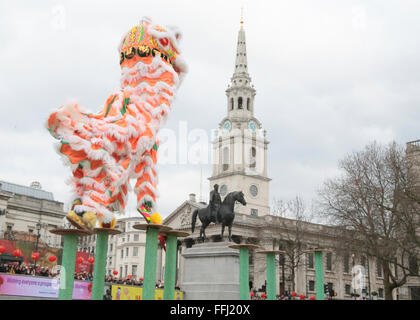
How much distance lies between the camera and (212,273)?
22.0 metres

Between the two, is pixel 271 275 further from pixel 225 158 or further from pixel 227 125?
pixel 227 125

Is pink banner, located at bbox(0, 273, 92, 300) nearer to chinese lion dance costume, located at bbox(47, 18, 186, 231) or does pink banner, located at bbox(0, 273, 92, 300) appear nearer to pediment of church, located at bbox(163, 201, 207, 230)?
chinese lion dance costume, located at bbox(47, 18, 186, 231)

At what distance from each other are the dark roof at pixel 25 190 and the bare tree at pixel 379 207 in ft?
174

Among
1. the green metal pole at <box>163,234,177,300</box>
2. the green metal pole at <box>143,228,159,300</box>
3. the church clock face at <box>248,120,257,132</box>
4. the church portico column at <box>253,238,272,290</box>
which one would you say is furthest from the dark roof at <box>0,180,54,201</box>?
the green metal pole at <box>143,228,159,300</box>

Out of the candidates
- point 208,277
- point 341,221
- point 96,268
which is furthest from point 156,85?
point 341,221

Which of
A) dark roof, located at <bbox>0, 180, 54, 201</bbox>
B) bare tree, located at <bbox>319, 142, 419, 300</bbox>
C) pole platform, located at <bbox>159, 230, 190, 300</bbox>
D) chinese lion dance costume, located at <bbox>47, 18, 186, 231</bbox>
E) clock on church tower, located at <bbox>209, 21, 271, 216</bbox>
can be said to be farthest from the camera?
clock on church tower, located at <bbox>209, 21, 271, 216</bbox>

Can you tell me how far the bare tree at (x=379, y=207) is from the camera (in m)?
31.3

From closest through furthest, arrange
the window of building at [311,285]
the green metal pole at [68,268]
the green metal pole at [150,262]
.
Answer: the green metal pole at [68,268], the green metal pole at [150,262], the window of building at [311,285]

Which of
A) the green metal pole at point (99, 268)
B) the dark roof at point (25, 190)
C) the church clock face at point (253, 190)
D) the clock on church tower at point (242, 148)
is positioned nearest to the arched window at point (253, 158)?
Result: the clock on church tower at point (242, 148)

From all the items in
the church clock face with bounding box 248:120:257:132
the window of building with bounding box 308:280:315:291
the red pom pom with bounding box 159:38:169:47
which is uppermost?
the church clock face with bounding box 248:120:257:132

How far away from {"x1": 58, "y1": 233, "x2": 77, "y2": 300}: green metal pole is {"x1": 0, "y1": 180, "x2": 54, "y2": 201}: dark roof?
67255mm

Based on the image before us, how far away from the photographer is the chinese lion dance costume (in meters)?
9.88

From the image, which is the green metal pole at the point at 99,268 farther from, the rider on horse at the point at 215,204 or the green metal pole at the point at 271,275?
the rider on horse at the point at 215,204

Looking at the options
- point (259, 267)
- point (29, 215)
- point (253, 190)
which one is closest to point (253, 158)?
point (253, 190)
